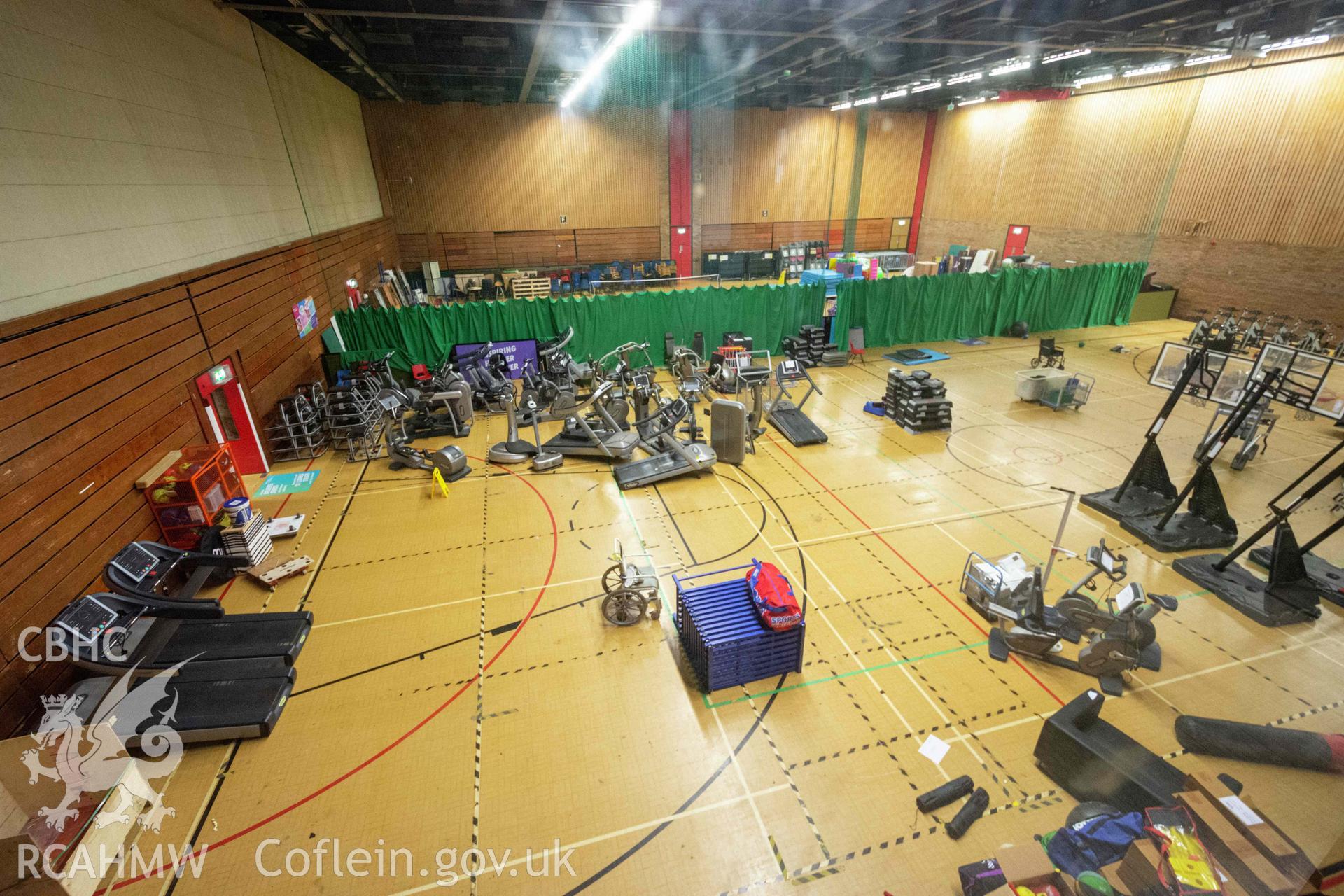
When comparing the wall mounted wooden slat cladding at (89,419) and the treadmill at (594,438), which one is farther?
the treadmill at (594,438)

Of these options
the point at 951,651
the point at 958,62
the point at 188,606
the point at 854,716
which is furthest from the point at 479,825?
the point at 958,62

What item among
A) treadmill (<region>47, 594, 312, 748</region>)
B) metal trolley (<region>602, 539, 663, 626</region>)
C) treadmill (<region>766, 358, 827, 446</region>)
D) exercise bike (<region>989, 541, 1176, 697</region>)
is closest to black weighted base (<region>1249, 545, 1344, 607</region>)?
exercise bike (<region>989, 541, 1176, 697</region>)

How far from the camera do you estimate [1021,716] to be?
577 cm

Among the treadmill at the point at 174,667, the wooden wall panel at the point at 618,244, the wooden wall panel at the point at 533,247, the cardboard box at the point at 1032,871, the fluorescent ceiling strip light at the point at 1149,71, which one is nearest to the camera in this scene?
the cardboard box at the point at 1032,871

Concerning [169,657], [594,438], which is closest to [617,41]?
[594,438]

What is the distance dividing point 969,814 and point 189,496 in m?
10.2

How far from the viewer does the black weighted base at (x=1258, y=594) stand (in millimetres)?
6945

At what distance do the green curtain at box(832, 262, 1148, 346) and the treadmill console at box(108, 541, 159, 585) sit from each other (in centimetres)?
1694

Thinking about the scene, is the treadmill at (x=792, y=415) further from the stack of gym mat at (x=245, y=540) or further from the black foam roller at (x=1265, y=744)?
the stack of gym mat at (x=245, y=540)

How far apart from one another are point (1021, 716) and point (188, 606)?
31.2 ft

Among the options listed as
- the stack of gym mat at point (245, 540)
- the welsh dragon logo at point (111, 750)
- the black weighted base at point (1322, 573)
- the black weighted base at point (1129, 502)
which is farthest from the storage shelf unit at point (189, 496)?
the black weighted base at point (1322, 573)

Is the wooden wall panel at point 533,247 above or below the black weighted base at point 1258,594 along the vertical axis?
above

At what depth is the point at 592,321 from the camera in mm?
16469

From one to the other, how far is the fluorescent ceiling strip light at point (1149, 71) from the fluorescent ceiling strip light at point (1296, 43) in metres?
3.12
